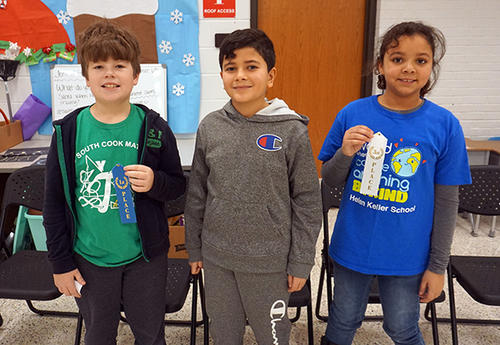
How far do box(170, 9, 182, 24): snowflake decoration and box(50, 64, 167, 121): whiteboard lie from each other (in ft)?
1.10

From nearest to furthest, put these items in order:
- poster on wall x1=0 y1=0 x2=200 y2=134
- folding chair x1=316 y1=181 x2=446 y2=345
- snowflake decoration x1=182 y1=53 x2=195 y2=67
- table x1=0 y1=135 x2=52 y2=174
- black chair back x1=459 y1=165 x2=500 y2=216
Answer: folding chair x1=316 y1=181 x2=446 y2=345
black chair back x1=459 y1=165 x2=500 y2=216
table x1=0 y1=135 x2=52 y2=174
poster on wall x1=0 y1=0 x2=200 y2=134
snowflake decoration x1=182 y1=53 x2=195 y2=67

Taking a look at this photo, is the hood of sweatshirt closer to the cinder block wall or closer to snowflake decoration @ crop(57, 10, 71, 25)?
snowflake decoration @ crop(57, 10, 71, 25)

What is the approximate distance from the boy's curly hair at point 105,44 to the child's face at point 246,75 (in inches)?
11.4

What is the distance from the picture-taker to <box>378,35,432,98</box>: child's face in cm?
110

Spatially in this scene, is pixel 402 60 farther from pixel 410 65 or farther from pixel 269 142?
pixel 269 142

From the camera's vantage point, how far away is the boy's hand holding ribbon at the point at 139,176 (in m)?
1.04

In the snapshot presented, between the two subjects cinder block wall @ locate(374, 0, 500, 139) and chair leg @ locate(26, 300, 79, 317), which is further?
cinder block wall @ locate(374, 0, 500, 139)

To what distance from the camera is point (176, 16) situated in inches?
108

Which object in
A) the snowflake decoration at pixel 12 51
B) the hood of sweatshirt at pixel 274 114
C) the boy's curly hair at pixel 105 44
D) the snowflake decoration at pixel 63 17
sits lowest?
the hood of sweatshirt at pixel 274 114

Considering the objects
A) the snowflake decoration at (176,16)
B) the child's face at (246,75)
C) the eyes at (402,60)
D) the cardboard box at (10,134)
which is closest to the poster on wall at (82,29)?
the snowflake decoration at (176,16)

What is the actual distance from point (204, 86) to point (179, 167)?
1.81 m

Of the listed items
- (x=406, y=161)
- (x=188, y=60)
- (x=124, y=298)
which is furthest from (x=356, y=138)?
(x=188, y=60)

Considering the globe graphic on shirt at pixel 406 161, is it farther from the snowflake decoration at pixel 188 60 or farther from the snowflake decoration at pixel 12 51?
the snowflake decoration at pixel 12 51

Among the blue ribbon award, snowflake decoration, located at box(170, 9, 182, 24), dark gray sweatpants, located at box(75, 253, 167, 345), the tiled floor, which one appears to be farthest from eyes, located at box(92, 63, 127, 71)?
snowflake decoration, located at box(170, 9, 182, 24)
